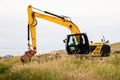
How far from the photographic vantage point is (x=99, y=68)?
17.4 m

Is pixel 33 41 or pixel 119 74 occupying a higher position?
pixel 33 41

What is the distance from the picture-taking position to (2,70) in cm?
2142

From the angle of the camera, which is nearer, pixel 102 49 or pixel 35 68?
pixel 35 68

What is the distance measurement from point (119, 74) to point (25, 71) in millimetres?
3775

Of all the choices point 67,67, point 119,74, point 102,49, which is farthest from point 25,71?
point 102,49

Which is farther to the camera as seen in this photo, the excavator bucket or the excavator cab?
the excavator cab

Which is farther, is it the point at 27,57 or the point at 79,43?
the point at 79,43

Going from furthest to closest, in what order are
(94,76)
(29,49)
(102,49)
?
(102,49) → (29,49) → (94,76)

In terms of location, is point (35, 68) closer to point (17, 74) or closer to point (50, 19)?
point (17, 74)

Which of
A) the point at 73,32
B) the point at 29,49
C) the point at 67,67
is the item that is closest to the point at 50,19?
the point at 73,32

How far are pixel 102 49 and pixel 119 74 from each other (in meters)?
13.4

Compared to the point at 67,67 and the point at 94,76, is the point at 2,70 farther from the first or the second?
the point at 94,76

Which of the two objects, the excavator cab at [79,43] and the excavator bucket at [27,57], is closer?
the excavator bucket at [27,57]

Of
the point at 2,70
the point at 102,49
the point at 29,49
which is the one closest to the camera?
the point at 2,70
